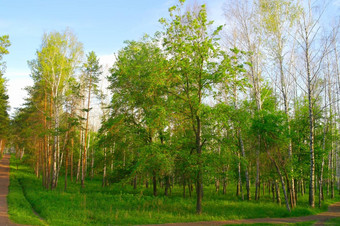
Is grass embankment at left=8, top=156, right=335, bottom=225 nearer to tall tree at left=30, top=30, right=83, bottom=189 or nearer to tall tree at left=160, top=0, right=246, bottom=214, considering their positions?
tall tree at left=160, top=0, right=246, bottom=214

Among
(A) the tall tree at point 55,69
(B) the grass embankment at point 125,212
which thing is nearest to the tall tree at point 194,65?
(B) the grass embankment at point 125,212

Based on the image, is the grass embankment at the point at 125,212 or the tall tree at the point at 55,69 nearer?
the grass embankment at the point at 125,212

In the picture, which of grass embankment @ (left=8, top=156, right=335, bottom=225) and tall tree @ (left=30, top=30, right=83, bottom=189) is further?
tall tree @ (left=30, top=30, right=83, bottom=189)

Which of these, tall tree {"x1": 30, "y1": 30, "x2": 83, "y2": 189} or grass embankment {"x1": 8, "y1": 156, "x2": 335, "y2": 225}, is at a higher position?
tall tree {"x1": 30, "y1": 30, "x2": 83, "y2": 189}

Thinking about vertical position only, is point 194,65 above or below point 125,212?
above

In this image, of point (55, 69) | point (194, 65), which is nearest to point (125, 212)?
point (194, 65)

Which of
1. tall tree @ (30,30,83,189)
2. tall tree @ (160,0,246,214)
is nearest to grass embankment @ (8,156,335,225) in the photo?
tall tree @ (160,0,246,214)

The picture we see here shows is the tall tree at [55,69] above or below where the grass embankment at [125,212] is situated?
above

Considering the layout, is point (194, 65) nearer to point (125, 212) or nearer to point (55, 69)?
point (125, 212)

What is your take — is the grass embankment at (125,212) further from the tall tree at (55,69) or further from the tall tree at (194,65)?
the tall tree at (55,69)

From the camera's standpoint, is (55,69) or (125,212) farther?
(55,69)

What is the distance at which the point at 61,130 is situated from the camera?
71.4 ft

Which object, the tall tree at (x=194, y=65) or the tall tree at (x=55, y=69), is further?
the tall tree at (x=55, y=69)

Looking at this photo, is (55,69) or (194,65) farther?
(55,69)
